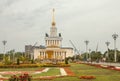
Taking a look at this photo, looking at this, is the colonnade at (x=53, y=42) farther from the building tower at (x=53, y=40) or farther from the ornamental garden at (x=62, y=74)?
the ornamental garden at (x=62, y=74)

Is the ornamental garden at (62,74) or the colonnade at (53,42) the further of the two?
the colonnade at (53,42)

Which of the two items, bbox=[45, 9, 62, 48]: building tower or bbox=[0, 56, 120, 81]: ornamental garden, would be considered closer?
bbox=[0, 56, 120, 81]: ornamental garden

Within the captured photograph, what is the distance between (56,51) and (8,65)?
301 ft

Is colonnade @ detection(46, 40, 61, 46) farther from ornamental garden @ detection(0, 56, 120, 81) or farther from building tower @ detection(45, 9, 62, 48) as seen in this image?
ornamental garden @ detection(0, 56, 120, 81)

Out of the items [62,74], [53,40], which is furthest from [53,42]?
[62,74]

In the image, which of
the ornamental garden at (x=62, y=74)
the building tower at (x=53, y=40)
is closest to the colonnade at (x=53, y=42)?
the building tower at (x=53, y=40)

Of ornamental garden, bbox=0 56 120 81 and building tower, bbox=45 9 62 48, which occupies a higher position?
building tower, bbox=45 9 62 48

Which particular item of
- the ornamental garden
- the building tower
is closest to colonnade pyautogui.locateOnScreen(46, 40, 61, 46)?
the building tower

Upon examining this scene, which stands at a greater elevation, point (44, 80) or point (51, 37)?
point (51, 37)

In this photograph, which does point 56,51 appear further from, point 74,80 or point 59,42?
point 74,80

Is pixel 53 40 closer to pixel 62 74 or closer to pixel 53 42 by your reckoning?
pixel 53 42

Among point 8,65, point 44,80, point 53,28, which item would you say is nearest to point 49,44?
point 53,28

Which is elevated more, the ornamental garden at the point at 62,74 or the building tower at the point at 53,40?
A: the building tower at the point at 53,40

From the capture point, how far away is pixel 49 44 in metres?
146
